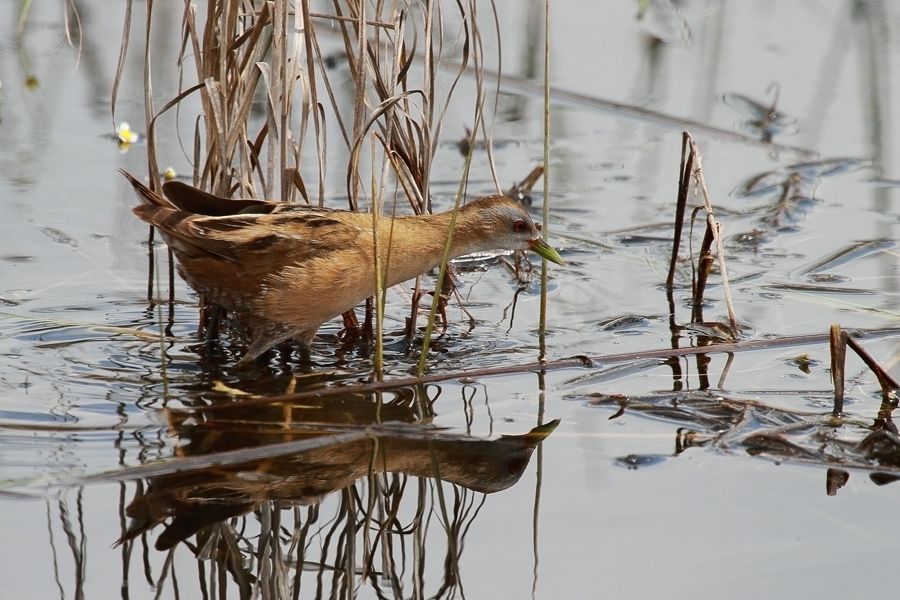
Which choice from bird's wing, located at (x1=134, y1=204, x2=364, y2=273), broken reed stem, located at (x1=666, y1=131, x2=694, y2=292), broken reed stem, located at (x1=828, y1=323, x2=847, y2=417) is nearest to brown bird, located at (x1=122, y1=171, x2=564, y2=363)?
bird's wing, located at (x1=134, y1=204, x2=364, y2=273)

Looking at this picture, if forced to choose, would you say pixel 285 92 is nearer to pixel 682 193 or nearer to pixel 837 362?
pixel 682 193

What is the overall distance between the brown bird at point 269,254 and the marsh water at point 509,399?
0.83 feet

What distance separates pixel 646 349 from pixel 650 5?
4919 mm

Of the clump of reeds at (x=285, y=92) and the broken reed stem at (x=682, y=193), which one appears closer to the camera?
the clump of reeds at (x=285, y=92)

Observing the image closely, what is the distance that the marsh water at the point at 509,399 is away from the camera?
10.6 ft

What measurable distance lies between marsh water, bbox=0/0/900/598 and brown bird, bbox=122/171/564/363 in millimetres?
253

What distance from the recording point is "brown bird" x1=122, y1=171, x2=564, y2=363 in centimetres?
438

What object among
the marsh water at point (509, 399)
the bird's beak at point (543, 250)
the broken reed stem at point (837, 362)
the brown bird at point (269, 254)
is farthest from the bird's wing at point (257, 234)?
the broken reed stem at point (837, 362)

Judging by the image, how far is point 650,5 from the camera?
914 centimetres

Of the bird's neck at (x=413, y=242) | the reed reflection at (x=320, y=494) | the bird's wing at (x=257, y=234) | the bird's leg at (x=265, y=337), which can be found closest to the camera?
the reed reflection at (x=320, y=494)

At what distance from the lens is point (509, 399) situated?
4324 millimetres

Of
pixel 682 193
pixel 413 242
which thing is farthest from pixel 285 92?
pixel 682 193

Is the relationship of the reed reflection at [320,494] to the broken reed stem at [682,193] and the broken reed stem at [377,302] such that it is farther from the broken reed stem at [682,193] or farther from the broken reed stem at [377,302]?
the broken reed stem at [682,193]

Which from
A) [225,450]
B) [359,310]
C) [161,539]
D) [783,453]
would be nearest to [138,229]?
[359,310]
